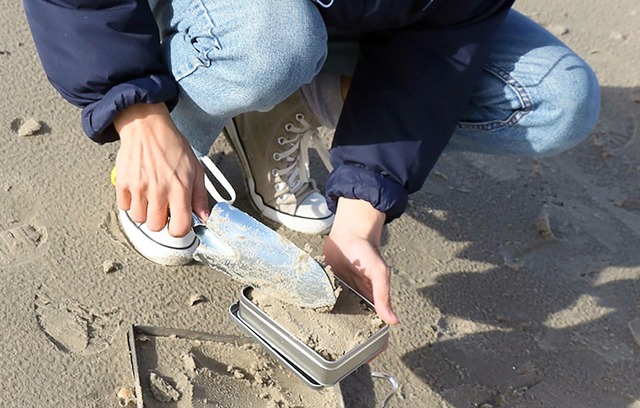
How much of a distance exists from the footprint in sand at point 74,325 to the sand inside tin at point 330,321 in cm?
31

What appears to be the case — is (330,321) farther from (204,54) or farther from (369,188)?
(204,54)

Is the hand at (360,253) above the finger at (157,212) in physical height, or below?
below

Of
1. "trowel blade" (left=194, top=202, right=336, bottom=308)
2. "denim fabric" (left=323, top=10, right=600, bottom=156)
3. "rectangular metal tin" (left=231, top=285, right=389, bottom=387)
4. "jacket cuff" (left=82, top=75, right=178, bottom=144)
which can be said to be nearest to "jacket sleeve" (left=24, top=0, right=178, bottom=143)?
"jacket cuff" (left=82, top=75, right=178, bottom=144)

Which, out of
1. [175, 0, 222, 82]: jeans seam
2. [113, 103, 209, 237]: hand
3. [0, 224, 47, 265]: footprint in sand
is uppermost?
[175, 0, 222, 82]: jeans seam

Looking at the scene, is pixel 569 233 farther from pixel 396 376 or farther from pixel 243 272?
pixel 243 272

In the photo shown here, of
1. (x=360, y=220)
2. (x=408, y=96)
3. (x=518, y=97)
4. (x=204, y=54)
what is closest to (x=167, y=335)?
(x=360, y=220)

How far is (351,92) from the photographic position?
1490mm

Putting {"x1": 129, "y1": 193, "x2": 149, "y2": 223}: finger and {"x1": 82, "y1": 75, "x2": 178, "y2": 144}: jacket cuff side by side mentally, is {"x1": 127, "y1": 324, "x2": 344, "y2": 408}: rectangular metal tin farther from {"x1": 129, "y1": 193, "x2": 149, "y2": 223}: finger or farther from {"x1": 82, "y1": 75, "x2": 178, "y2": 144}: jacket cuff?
{"x1": 82, "y1": 75, "x2": 178, "y2": 144}: jacket cuff

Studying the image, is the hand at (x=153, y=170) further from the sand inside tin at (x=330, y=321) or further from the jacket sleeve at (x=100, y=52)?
the sand inside tin at (x=330, y=321)

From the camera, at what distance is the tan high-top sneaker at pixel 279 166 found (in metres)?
1.71

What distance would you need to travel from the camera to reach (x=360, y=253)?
1.33m

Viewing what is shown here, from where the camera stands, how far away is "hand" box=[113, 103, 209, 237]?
1.19 metres

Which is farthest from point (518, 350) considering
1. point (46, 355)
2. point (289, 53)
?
point (46, 355)

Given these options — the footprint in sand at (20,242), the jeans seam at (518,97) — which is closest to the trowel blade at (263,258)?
the footprint in sand at (20,242)
